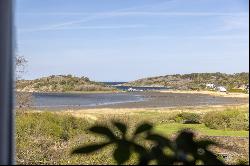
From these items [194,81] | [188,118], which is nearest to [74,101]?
[188,118]

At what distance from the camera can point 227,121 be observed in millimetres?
12461

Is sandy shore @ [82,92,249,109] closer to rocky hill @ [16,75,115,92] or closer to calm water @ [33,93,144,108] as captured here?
calm water @ [33,93,144,108]

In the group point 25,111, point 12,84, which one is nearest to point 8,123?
point 12,84

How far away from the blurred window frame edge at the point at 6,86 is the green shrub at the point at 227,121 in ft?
35.6

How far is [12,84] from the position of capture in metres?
0.77

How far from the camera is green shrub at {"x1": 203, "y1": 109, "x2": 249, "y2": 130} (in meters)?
11.7

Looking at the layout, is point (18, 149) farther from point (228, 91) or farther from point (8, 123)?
point (228, 91)

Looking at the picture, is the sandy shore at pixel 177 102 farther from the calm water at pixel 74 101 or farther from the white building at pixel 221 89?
the white building at pixel 221 89

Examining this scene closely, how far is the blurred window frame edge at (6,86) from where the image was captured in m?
0.73

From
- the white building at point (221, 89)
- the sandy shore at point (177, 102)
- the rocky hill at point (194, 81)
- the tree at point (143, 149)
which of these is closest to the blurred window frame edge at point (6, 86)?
the tree at point (143, 149)

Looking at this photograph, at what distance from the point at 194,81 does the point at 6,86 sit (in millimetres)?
58593

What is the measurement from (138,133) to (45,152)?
552cm

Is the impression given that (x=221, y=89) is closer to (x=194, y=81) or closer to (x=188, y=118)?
(x=194, y=81)

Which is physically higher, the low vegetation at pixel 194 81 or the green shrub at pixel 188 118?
the low vegetation at pixel 194 81
